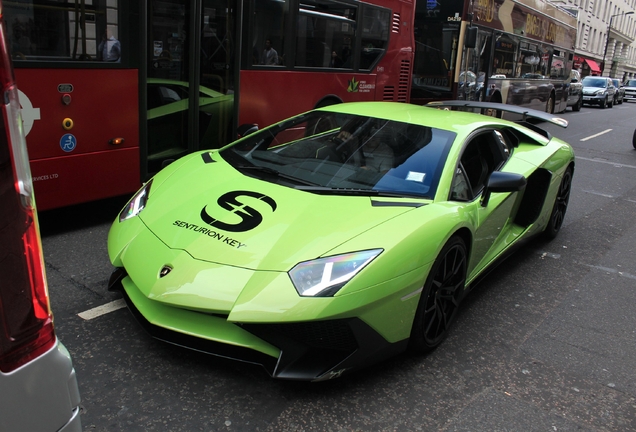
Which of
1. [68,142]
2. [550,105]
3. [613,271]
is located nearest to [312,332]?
[68,142]

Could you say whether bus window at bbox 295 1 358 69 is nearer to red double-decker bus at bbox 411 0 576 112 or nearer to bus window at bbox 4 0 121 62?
bus window at bbox 4 0 121 62

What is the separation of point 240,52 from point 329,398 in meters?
5.02

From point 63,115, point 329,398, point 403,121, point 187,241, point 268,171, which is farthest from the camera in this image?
point 63,115

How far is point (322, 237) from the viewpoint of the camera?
301 cm

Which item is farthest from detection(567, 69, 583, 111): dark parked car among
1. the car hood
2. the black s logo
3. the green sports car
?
the black s logo

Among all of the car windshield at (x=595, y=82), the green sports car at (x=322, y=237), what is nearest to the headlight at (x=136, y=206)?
the green sports car at (x=322, y=237)

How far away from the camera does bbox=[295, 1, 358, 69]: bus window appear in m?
7.85

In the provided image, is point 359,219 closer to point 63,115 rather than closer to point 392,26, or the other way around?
point 63,115

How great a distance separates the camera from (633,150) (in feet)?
46.5

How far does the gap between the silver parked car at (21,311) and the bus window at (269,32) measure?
594 centimetres

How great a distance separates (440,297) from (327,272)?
0.94 metres

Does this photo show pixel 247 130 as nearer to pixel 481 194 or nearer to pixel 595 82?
pixel 481 194

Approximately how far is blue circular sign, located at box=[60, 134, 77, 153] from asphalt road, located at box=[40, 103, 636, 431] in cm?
82

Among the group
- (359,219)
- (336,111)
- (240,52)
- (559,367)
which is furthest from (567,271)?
(240,52)
